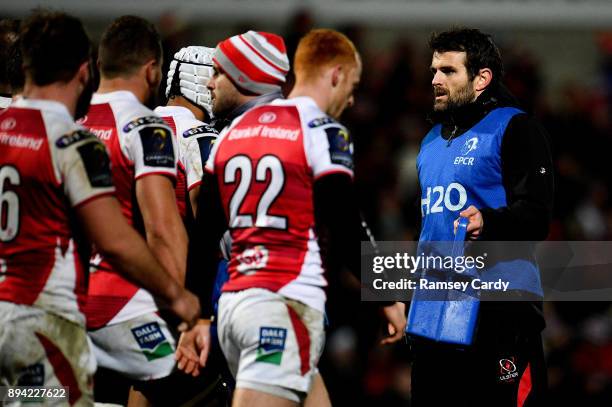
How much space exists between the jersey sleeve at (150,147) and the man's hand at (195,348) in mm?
736

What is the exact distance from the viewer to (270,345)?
4.54 meters

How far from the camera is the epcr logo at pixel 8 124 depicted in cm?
436

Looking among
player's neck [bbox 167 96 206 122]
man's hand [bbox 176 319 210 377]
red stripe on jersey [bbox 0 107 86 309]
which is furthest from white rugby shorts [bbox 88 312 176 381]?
player's neck [bbox 167 96 206 122]

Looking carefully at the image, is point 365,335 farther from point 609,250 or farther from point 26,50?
point 26,50

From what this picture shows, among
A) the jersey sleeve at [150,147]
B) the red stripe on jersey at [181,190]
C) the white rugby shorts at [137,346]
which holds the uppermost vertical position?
the jersey sleeve at [150,147]

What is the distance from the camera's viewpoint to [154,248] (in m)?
4.79

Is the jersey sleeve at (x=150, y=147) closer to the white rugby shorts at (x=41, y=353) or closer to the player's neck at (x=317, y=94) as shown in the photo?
the player's neck at (x=317, y=94)

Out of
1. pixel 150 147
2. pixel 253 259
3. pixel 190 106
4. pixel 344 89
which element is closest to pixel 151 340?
pixel 253 259

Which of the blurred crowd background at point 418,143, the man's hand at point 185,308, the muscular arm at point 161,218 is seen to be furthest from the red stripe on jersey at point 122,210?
the blurred crowd background at point 418,143

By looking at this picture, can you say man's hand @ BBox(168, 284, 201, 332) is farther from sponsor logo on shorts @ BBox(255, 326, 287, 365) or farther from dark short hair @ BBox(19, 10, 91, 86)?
dark short hair @ BBox(19, 10, 91, 86)

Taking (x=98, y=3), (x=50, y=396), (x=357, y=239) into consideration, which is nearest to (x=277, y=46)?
(x=357, y=239)

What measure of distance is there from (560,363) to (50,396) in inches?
302

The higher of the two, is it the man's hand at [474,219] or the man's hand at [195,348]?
the man's hand at [474,219]

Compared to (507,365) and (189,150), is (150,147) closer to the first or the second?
(189,150)
